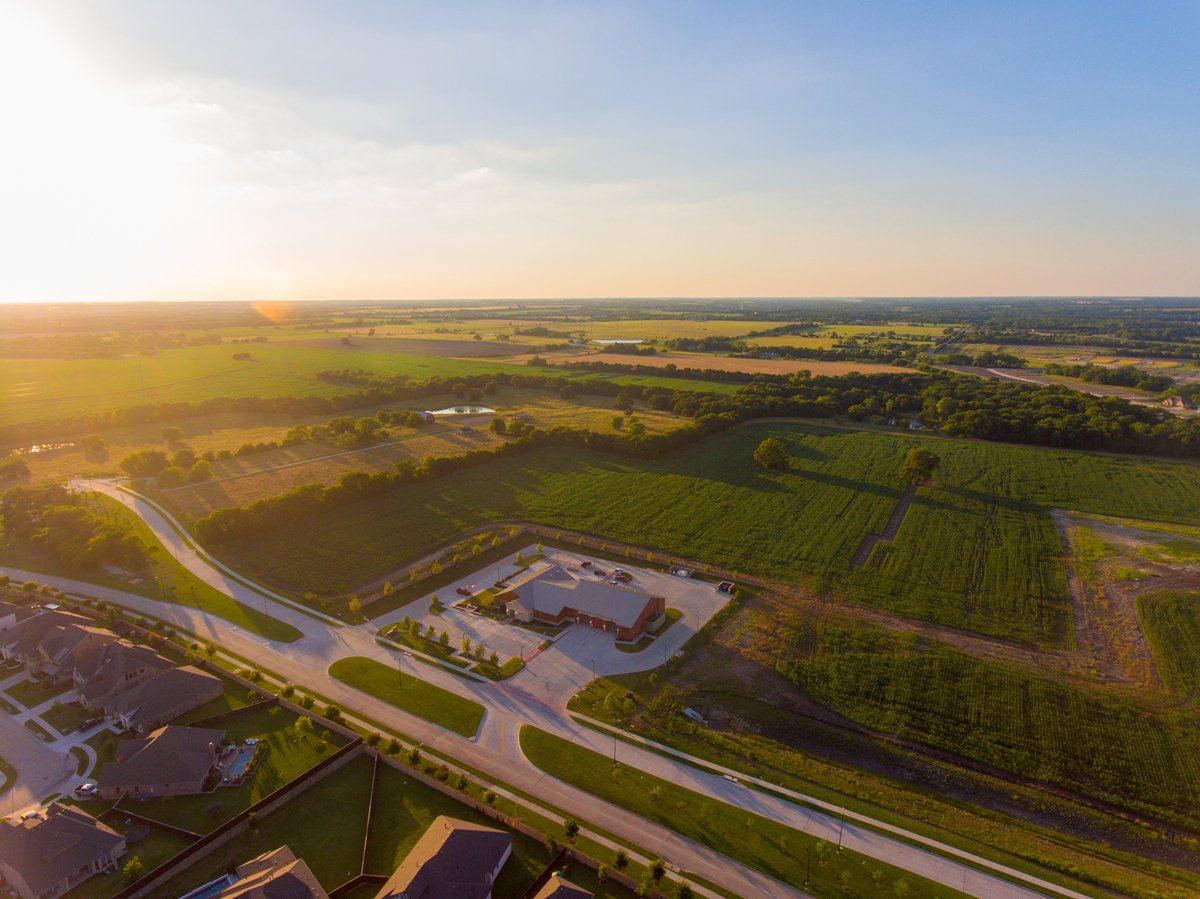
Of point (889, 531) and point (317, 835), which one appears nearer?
point (317, 835)

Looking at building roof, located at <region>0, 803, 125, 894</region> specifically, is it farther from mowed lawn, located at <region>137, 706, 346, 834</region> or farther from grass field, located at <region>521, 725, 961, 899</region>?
grass field, located at <region>521, 725, 961, 899</region>

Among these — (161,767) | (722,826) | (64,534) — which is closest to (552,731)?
(722,826)

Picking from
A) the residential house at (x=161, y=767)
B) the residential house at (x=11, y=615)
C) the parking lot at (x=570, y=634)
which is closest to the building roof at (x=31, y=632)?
the residential house at (x=11, y=615)

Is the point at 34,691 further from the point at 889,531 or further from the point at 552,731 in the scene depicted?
the point at 889,531

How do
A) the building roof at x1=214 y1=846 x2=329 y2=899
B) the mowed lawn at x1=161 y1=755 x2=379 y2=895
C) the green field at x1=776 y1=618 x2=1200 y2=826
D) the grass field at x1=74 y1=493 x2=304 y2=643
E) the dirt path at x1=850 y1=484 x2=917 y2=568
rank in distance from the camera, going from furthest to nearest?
the dirt path at x1=850 y1=484 x2=917 y2=568
the grass field at x1=74 y1=493 x2=304 y2=643
the green field at x1=776 y1=618 x2=1200 y2=826
the mowed lawn at x1=161 y1=755 x2=379 y2=895
the building roof at x1=214 y1=846 x2=329 y2=899

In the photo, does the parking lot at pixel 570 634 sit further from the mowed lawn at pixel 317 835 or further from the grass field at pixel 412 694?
the mowed lawn at pixel 317 835

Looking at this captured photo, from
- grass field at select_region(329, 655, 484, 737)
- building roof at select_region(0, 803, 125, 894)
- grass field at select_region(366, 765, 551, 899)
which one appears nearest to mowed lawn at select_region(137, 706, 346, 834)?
building roof at select_region(0, 803, 125, 894)

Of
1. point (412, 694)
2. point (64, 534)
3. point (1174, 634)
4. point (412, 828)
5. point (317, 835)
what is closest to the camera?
point (317, 835)

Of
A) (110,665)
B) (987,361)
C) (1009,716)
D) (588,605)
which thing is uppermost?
(987,361)
